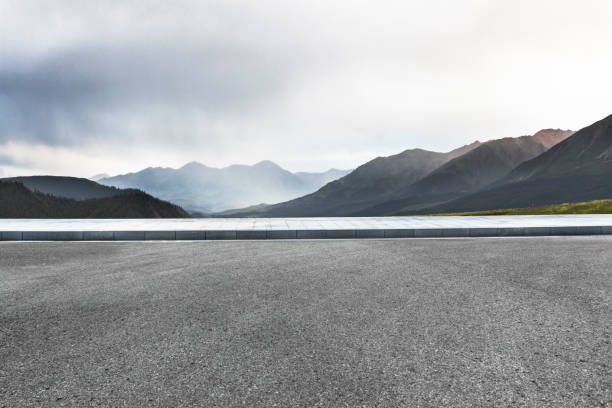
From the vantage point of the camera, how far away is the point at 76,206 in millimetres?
98750

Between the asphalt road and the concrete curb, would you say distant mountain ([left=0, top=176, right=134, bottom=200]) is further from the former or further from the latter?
the asphalt road

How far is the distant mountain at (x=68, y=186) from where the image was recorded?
15612 centimetres

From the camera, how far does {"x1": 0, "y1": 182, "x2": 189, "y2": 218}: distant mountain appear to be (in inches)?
3481

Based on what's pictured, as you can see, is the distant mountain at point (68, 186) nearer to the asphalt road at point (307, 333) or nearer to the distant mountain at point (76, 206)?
the distant mountain at point (76, 206)

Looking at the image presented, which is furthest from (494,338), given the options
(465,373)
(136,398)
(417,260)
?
(417,260)

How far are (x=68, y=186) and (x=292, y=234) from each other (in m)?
179

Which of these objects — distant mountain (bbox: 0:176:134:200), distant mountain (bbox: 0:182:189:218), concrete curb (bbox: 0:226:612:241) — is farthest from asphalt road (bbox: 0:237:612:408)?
distant mountain (bbox: 0:176:134:200)

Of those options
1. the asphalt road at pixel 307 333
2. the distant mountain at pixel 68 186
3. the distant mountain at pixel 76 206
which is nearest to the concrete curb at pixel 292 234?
the asphalt road at pixel 307 333

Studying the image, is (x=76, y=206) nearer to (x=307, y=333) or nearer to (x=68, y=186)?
(x=68, y=186)

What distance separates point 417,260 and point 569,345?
13.4 feet

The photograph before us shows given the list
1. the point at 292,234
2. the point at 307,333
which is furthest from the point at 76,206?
the point at 307,333

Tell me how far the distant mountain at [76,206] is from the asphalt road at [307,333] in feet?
303

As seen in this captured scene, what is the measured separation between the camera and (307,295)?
5.22 meters

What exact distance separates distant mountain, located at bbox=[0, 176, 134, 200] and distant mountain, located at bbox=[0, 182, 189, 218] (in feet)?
183
